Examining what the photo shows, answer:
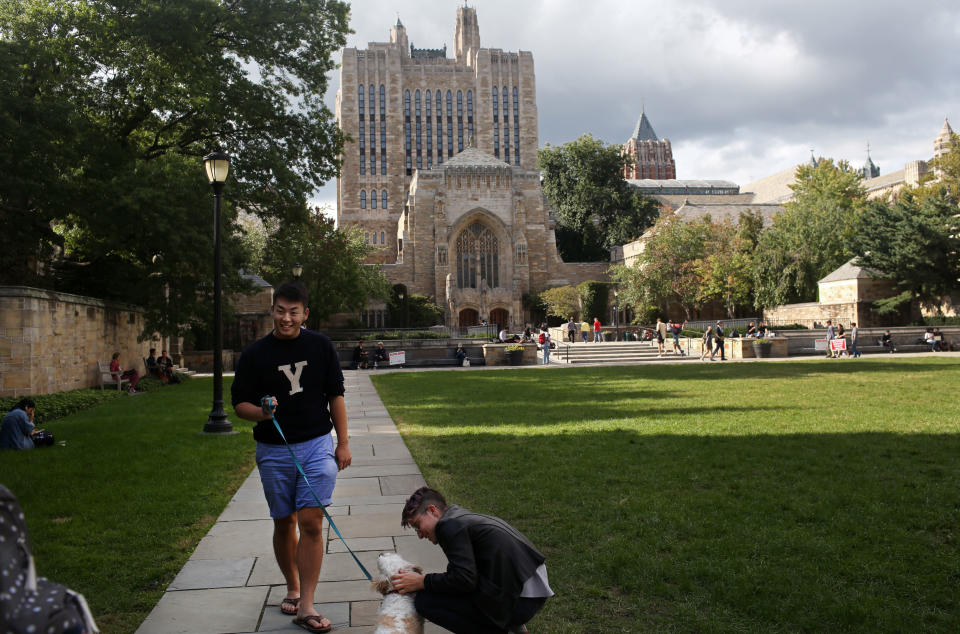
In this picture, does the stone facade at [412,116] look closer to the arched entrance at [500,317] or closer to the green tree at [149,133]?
the arched entrance at [500,317]

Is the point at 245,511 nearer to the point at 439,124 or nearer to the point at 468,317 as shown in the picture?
the point at 468,317

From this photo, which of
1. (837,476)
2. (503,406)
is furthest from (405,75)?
(837,476)

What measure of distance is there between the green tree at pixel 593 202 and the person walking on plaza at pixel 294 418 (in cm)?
6449

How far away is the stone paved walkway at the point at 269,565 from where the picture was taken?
3.84m

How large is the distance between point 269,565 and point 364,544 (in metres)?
0.69

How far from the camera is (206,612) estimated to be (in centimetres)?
395

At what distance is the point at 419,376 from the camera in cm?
2481

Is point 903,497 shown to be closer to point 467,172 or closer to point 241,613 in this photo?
point 241,613

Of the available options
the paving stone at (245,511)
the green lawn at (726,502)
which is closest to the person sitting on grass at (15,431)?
the paving stone at (245,511)

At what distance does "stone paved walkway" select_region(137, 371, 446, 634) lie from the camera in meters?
3.84

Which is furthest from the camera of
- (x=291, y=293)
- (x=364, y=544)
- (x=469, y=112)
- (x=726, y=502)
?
(x=469, y=112)

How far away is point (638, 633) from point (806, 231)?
152 feet

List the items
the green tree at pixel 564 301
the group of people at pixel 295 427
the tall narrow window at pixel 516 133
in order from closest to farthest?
the group of people at pixel 295 427 → the green tree at pixel 564 301 → the tall narrow window at pixel 516 133

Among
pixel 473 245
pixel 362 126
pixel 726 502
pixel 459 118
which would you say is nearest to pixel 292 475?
pixel 726 502
